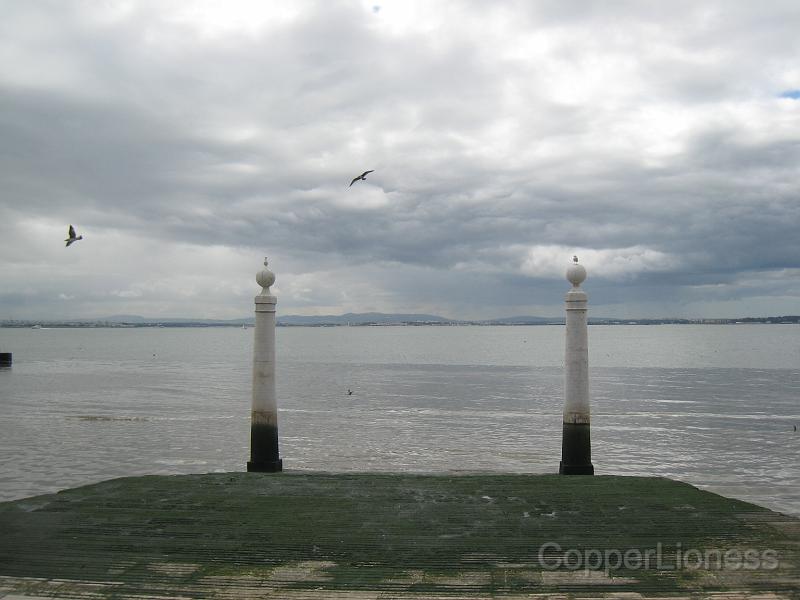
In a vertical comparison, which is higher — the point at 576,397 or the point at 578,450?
the point at 576,397

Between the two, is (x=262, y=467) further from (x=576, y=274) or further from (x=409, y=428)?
(x=409, y=428)

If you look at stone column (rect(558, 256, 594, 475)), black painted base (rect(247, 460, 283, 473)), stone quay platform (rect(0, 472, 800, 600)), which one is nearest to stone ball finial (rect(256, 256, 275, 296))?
black painted base (rect(247, 460, 283, 473))

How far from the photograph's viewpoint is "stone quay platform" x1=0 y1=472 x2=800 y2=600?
6246 mm

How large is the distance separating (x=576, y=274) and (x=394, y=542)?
23.8 feet

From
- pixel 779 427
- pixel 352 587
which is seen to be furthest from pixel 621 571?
pixel 779 427

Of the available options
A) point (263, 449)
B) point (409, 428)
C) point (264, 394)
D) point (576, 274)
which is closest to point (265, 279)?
point (264, 394)

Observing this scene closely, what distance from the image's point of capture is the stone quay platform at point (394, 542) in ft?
20.5

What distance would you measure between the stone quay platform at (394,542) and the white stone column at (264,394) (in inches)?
110

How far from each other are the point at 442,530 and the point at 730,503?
4218 mm

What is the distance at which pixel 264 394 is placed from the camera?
42.6 feet

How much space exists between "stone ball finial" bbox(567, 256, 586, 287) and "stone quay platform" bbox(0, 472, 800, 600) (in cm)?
421

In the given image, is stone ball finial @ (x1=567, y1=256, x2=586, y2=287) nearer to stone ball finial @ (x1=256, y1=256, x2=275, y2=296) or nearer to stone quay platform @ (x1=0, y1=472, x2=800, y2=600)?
stone quay platform @ (x1=0, y1=472, x2=800, y2=600)

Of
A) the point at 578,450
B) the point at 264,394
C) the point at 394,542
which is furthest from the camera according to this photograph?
the point at 264,394

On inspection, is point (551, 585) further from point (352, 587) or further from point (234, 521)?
point (234, 521)
